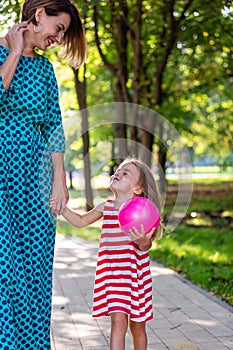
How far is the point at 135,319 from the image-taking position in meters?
→ 4.10

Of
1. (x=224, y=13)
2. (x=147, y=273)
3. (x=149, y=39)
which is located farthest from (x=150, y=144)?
(x=147, y=273)

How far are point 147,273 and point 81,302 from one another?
277 cm

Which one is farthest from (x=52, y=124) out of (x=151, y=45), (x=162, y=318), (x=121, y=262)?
(x=151, y=45)

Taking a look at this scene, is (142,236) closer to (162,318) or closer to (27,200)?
(27,200)

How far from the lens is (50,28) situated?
142 inches

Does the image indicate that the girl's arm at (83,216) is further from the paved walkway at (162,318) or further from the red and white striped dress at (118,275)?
the paved walkway at (162,318)

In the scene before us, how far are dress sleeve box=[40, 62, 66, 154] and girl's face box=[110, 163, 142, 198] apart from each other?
0.41 metres

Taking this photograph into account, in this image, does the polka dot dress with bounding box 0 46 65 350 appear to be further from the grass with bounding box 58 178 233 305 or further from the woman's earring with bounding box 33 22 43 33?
the grass with bounding box 58 178 233 305

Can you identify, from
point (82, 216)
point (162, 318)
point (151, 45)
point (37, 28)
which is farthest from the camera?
point (151, 45)

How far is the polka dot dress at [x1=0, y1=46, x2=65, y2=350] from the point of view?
3.53 metres

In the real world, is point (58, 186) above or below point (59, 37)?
below

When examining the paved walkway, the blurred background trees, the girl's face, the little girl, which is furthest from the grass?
the blurred background trees

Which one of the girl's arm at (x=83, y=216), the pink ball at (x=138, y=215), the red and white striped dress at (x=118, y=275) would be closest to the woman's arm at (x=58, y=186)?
the girl's arm at (x=83, y=216)

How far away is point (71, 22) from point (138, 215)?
1029 millimetres
